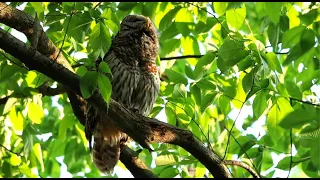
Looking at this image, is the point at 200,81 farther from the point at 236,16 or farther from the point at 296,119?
the point at 296,119

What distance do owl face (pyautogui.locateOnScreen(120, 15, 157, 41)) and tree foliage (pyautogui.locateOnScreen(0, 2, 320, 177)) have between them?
0.28 m

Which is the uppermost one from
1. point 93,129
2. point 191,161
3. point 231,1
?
point 231,1

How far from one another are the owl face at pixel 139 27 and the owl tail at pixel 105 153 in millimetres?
981

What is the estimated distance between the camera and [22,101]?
162 inches

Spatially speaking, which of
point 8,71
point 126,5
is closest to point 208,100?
point 126,5

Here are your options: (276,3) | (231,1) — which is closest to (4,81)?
(231,1)

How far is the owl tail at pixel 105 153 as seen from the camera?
14.6ft

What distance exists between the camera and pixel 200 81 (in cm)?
389

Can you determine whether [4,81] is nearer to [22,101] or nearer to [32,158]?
[22,101]

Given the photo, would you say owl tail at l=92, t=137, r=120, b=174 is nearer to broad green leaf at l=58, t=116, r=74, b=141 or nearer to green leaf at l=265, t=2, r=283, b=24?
broad green leaf at l=58, t=116, r=74, b=141

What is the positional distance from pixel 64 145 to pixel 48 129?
0.22 metres

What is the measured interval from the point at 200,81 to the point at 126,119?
0.94m

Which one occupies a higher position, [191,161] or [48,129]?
[48,129]

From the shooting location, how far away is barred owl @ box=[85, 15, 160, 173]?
14.3 ft
